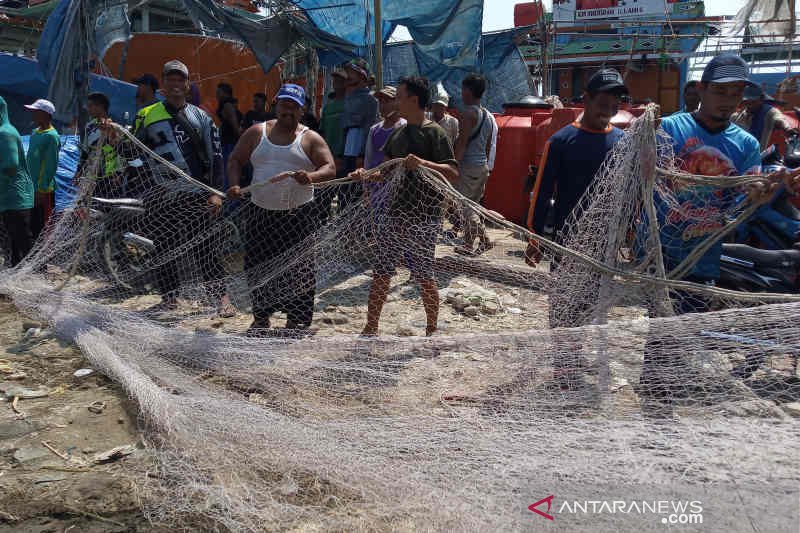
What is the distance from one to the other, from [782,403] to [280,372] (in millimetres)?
2152

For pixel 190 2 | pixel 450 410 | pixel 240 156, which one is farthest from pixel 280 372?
pixel 190 2

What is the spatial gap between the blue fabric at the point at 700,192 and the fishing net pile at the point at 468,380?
0.8 inches

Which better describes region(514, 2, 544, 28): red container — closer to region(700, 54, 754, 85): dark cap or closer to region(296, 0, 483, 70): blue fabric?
region(296, 0, 483, 70): blue fabric

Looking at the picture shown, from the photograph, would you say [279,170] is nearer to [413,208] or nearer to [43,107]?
[413,208]

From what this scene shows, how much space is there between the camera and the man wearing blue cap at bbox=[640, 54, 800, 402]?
9.69ft

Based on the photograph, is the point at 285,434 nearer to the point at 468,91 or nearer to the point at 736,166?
the point at 736,166

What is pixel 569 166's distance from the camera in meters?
3.37

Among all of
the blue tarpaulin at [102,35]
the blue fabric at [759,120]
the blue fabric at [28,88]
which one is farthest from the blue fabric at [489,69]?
the blue fabric at [759,120]

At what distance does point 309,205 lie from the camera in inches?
168

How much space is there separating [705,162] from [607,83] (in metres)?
0.60

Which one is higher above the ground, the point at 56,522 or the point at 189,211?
the point at 189,211

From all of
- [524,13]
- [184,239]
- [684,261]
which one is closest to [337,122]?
[184,239]

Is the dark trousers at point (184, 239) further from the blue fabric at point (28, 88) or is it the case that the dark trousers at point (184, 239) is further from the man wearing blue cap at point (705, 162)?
the blue fabric at point (28, 88)

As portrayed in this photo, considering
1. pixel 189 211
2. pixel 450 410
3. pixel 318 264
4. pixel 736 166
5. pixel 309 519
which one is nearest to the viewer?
pixel 309 519
